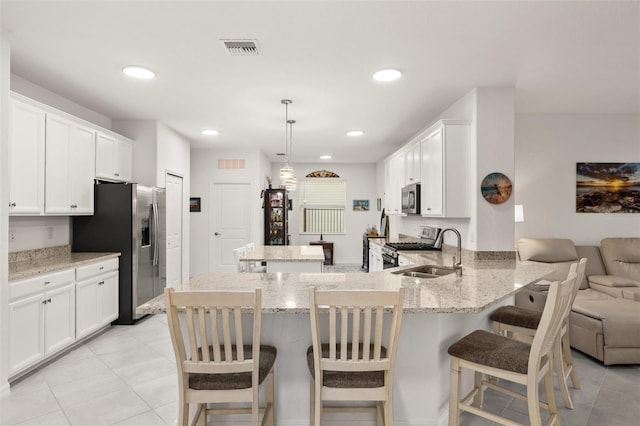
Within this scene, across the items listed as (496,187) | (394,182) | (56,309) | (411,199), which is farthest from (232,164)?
(496,187)

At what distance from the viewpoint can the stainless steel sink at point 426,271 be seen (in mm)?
2854

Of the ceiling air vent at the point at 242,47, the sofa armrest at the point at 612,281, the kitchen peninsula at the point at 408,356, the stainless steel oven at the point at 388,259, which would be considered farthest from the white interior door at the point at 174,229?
the sofa armrest at the point at 612,281

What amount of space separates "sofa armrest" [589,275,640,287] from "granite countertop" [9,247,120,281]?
18.5 feet

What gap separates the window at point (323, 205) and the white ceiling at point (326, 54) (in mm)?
4571

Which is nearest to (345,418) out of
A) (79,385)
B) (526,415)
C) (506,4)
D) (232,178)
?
(526,415)

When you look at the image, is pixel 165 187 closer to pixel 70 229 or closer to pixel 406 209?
pixel 70 229

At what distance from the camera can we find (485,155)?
3.73 metres

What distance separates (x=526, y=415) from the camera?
2.38m

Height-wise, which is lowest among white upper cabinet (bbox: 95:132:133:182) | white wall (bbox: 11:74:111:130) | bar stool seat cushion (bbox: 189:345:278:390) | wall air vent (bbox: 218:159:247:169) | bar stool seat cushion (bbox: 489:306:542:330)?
bar stool seat cushion (bbox: 189:345:278:390)

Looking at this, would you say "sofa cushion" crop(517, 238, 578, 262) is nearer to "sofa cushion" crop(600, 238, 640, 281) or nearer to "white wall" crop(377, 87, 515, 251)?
"sofa cushion" crop(600, 238, 640, 281)

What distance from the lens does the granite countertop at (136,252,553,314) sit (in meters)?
1.83

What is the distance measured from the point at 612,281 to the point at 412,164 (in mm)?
2683

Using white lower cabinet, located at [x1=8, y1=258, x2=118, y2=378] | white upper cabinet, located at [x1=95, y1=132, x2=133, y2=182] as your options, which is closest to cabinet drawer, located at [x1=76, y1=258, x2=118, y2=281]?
A: white lower cabinet, located at [x1=8, y1=258, x2=118, y2=378]

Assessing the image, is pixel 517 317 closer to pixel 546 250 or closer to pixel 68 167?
pixel 546 250
